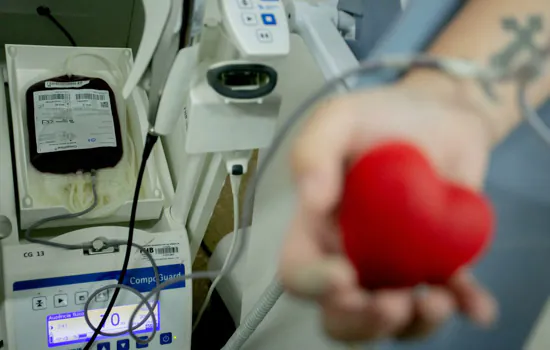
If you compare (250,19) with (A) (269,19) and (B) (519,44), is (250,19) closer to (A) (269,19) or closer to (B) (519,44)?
(A) (269,19)

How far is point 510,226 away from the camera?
0.50m

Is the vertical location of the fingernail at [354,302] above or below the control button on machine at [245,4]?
below

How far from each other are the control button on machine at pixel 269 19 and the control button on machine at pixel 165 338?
57 cm

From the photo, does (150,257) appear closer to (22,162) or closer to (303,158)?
(22,162)

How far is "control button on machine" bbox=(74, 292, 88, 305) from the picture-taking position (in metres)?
0.92

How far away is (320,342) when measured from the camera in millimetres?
705

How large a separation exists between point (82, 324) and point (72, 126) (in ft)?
1.09

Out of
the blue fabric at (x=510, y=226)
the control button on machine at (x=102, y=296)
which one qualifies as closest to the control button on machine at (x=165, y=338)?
the control button on machine at (x=102, y=296)

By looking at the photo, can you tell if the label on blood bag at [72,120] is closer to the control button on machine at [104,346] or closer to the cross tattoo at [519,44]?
the control button on machine at [104,346]

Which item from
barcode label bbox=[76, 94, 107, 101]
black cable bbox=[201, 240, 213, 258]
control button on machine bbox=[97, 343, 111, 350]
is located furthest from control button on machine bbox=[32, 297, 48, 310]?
black cable bbox=[201, 240, 213, 258]

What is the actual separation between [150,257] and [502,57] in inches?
28.0

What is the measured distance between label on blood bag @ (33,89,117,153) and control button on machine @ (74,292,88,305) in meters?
0.24

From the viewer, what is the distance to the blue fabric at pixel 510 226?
19.4 inches

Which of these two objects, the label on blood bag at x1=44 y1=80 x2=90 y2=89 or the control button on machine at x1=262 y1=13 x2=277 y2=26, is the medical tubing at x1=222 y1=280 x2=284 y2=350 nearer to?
the control button on machine at x1=262 y1=13 x2=277 y2=26
